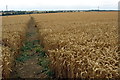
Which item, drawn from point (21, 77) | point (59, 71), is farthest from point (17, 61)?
point (59, 71)

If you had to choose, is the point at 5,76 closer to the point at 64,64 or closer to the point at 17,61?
the point at 64,64

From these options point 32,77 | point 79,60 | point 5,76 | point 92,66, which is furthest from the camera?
point 32,77

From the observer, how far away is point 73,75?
14.2 ft

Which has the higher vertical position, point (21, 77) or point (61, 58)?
point (61, 58)

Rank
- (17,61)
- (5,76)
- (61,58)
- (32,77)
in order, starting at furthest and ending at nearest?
(17,61)
(32,77)
(5,76)
(61,58)

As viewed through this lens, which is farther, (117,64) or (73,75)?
(73,75)

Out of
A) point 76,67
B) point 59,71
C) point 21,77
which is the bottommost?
point 21,77

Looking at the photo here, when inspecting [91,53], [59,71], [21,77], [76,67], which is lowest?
[21,77]

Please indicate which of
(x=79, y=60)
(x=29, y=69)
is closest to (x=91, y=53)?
(x=79, y=60)

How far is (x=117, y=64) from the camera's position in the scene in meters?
4.03

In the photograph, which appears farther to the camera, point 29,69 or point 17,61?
point 17,61

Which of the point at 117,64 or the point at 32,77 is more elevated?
the point at 117,64

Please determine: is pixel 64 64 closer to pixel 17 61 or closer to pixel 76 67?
pixel 76 67

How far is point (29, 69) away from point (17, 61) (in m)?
1.03
